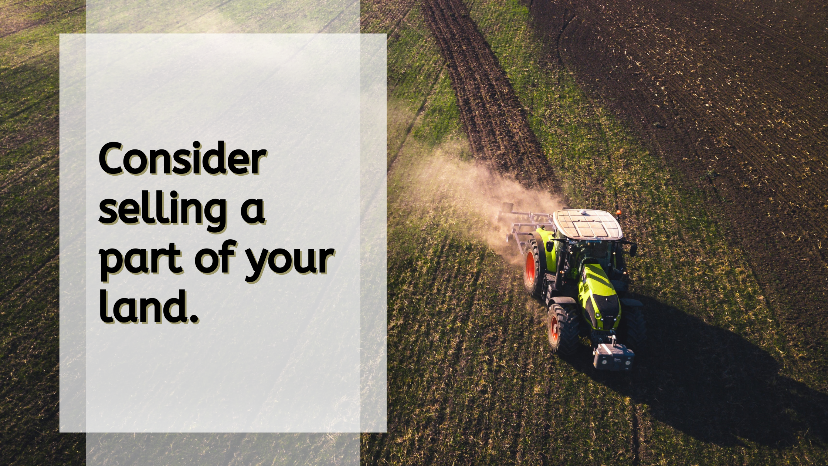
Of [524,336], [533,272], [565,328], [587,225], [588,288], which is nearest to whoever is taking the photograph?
[565,328]

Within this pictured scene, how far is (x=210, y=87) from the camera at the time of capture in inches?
990

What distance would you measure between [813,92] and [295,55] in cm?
2386

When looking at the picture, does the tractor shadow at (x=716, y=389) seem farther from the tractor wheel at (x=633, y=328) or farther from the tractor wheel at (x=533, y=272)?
the tractor wheel at (x=533, y=272)

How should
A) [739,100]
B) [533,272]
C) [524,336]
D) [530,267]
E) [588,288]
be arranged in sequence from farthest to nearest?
[739,100], [530,267], [533,272], [524,336], [588,288]

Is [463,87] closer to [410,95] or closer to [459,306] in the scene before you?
[410,95]

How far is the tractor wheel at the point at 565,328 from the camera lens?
1216cm

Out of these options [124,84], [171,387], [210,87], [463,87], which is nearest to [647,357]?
[171,387]

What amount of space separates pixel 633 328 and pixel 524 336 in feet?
8.61

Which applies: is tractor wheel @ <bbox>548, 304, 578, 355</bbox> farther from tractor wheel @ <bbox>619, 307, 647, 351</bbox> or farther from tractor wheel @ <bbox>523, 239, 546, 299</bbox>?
tractor wheel @ <bbox>523, 239, 546, 299</bbox>

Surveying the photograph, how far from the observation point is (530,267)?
14789mm

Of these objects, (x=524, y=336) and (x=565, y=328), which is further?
(x=524, y=336)

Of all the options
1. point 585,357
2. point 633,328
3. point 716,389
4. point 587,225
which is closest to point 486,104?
point 587,225

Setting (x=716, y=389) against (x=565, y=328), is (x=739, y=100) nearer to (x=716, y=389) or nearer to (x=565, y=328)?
(x=716, y=389)

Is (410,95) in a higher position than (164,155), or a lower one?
higher
